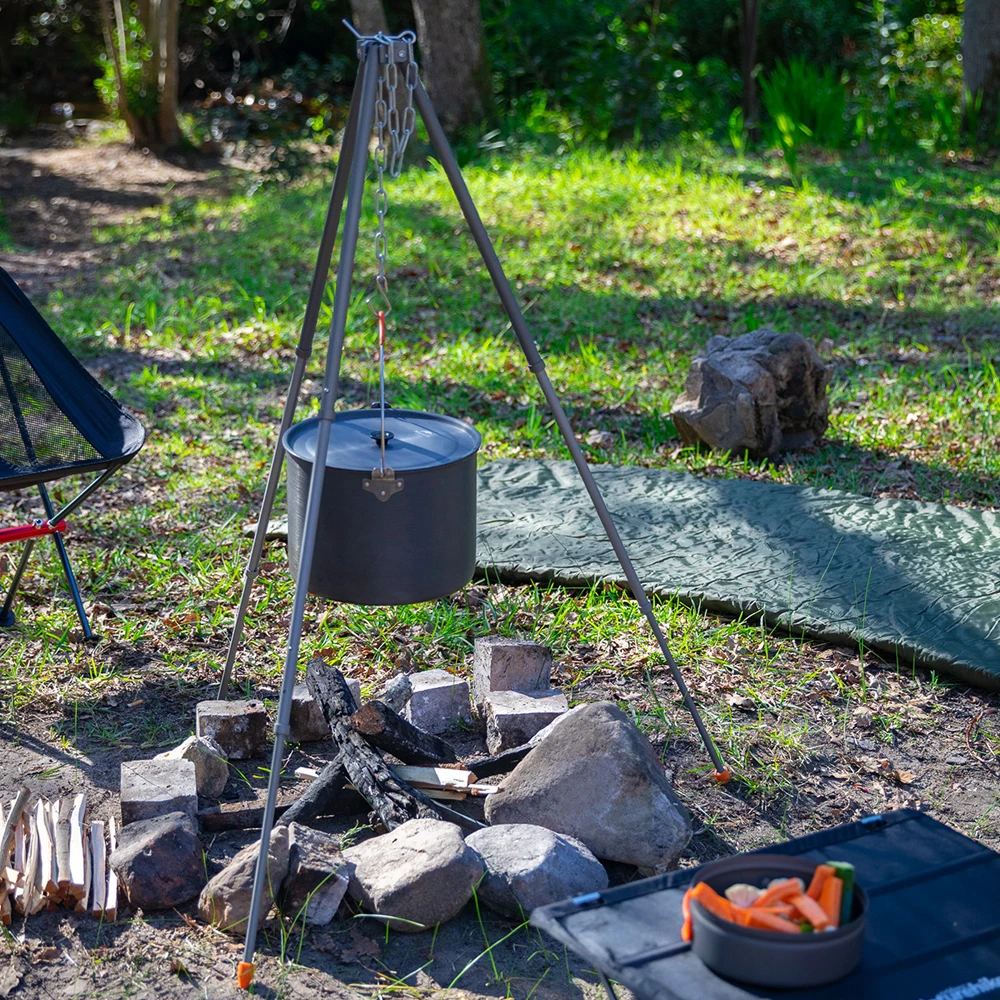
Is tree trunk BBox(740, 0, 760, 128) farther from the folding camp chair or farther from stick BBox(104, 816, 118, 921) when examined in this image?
stick BBox(104, 816, 118, 921)

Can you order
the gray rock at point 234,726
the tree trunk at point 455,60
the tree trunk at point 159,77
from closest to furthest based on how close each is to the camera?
the gray rock at point 234,726 → the tree trunk at point 455,60 → the tree trunk at point 159,77

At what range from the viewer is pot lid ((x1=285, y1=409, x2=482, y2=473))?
2551mm

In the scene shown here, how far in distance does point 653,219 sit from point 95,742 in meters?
5.98

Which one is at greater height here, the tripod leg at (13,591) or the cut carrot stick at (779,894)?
the cut carrot stick at (779,894)

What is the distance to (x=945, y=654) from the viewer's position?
3.27 metres

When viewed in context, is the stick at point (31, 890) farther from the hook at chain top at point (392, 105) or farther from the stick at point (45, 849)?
the hook at chain top at point (392, 105)

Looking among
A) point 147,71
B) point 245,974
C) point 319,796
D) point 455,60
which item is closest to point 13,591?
point 319,796

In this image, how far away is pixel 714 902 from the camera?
1.62 metres

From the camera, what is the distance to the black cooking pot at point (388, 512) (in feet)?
8.32

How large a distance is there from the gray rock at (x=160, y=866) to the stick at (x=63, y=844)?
10cm

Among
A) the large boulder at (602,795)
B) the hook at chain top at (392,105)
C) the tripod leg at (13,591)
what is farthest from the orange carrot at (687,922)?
the tripod leg at (13,591)

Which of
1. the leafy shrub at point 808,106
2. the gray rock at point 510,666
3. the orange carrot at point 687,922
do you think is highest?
the leafy shrub at point 808,106

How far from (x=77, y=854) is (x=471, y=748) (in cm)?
105

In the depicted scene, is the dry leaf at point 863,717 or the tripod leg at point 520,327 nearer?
the tripod leg at point 520,327
